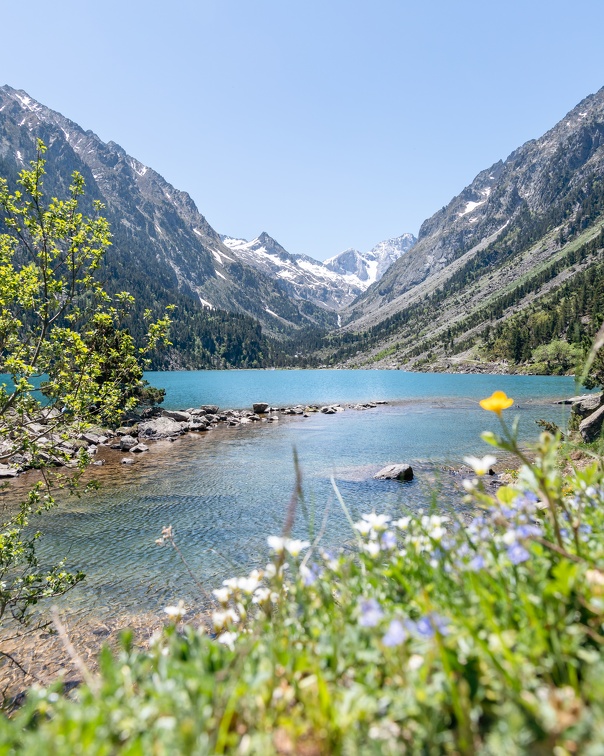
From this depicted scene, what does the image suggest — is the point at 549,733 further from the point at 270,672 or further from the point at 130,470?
the point at 130,470

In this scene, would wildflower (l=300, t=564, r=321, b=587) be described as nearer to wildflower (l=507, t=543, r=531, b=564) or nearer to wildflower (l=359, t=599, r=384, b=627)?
wildflower (l=359, t=599, r=384, b=627)

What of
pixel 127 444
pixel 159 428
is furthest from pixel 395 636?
pixel 159 428

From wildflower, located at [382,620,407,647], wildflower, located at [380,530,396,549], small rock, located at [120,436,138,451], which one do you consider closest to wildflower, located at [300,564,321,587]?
wildflower, located at [380,530,396,549]

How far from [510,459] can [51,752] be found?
29684mm

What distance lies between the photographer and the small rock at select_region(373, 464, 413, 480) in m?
23.2

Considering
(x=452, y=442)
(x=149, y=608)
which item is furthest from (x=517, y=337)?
(x=149, y=608)

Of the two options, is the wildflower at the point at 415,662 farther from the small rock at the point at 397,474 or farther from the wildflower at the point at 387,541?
the small rock at the point at 397,474

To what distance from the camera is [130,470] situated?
27375 millimetres

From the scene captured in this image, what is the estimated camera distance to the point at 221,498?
2095cm

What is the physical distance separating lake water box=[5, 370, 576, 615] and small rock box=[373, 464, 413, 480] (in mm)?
581

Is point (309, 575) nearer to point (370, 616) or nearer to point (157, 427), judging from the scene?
point (370, 616)

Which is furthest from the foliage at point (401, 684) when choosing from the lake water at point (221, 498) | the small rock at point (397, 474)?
the small rock at point (397, 474)

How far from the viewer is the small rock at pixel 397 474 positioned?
23.2 metres

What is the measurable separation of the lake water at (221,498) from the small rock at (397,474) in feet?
1.91
